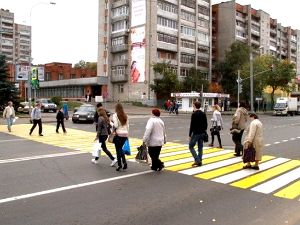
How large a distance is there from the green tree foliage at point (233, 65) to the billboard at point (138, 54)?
19.3 m

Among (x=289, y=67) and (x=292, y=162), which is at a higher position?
(x=289, y=67)

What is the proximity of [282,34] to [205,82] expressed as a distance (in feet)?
201

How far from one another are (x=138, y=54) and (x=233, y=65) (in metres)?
20.7

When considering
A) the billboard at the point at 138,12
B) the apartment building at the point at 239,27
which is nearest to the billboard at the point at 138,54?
the billboard at the point at 138,12

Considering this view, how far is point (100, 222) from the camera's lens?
4.85 metres

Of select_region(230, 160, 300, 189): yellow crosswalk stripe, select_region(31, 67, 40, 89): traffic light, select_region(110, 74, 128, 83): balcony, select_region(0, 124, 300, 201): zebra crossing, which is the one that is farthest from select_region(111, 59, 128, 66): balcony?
select_region(230, 160, 300, 189): yellow crosswalk stripe

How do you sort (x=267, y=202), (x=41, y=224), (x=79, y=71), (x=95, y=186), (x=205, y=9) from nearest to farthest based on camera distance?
(x=41, y=224), (x=267, y=202), (x=95, y=186), (x=205, y=9), (x=79, y=71)

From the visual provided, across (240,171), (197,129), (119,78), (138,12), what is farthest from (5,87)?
(138,12)

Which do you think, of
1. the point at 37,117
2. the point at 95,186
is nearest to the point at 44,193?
the point at 95,186

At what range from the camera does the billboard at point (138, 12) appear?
198ft

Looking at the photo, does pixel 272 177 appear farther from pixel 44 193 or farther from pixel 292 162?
pixel 44 193

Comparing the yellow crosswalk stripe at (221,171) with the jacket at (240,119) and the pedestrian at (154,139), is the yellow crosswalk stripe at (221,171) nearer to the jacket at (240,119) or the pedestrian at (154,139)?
the pedestrian at (154,139)

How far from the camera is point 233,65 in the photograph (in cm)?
6931

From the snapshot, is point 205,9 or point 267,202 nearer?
point 267,202
